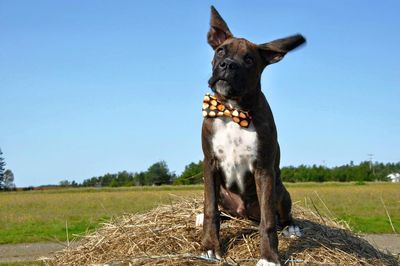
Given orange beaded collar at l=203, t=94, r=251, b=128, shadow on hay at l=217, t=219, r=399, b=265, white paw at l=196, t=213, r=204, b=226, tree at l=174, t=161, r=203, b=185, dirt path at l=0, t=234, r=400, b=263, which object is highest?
orange beaded collar at l=203, t=94, r=251, b=128

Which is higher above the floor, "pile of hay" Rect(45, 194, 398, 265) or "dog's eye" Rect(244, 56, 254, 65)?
"dog's eye" Rect(244, 56, 254, 65)

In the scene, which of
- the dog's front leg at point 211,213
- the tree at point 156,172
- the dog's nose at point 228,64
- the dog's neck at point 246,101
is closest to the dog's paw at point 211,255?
the dog's front leg at point 211,213

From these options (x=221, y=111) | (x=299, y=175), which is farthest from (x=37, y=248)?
(x=299, y=175)

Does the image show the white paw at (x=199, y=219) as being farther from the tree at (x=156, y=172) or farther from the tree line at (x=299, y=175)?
the tree at (x=156, y=172)

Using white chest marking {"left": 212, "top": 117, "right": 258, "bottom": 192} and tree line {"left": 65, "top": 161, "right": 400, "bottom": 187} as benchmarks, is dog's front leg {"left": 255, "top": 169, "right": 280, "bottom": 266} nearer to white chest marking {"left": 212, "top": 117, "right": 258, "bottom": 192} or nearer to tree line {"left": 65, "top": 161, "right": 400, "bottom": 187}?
white chest marking {"left": 212, "top": 117, "right": 258, "bottom": 192}

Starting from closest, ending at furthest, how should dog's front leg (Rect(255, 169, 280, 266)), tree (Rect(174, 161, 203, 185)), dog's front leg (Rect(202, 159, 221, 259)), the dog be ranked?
the dog
dog's front leg (Rect(255, 169, 280, 266))
dog's front leg (Rect(202, 159, 221, 259))
tree (Rect(174, 161, 203, 185))

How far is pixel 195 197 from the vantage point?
724cm

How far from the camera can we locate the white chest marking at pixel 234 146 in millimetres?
5129

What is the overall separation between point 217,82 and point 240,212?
1.57 metres

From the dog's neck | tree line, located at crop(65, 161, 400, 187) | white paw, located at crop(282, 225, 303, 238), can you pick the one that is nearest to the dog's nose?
the dog's neck

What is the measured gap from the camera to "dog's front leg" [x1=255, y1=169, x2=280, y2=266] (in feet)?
16.6

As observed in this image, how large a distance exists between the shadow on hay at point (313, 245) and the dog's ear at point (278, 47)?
5.48 feet

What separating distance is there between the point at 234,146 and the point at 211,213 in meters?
0.63

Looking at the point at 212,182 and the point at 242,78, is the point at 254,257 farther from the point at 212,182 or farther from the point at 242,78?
the point at 242,78
